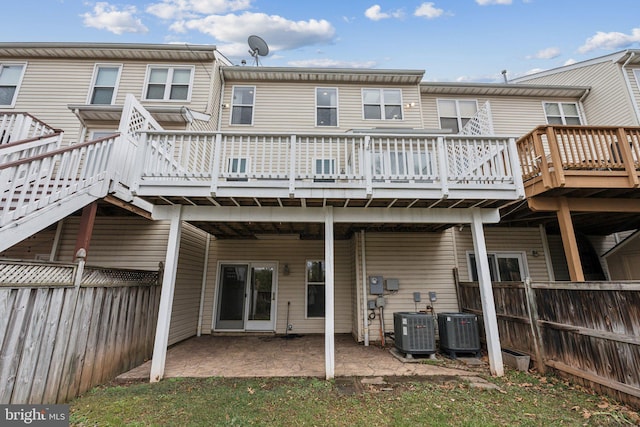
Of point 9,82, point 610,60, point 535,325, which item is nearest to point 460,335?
point 535,325

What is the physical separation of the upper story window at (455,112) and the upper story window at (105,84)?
10.8 m

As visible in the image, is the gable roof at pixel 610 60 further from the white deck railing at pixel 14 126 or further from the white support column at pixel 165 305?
the white deck railing at pixel 14 126

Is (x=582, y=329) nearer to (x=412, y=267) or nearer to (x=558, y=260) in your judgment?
(x=412, y=267)

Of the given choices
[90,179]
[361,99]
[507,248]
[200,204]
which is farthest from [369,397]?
[361,99]

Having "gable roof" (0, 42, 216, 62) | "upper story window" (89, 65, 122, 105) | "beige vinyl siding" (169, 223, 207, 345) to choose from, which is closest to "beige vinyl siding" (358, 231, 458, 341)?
"beige vinyl siding" (169, 223, 207, 345)

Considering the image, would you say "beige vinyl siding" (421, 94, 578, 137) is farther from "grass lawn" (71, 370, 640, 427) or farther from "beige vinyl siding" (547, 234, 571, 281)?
"grass lawn" (71, 370, 640, 427)

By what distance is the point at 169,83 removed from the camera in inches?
321

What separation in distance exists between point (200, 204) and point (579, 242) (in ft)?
36.1

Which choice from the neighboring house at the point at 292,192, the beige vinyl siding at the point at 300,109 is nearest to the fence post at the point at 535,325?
the neighboring house at the point at 292,192

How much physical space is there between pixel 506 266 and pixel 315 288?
5772 mm

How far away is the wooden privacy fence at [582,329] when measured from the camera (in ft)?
10.7

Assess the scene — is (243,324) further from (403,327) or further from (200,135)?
(200,135)

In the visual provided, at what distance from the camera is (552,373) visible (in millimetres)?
4297

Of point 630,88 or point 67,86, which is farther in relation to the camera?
point 630,88
